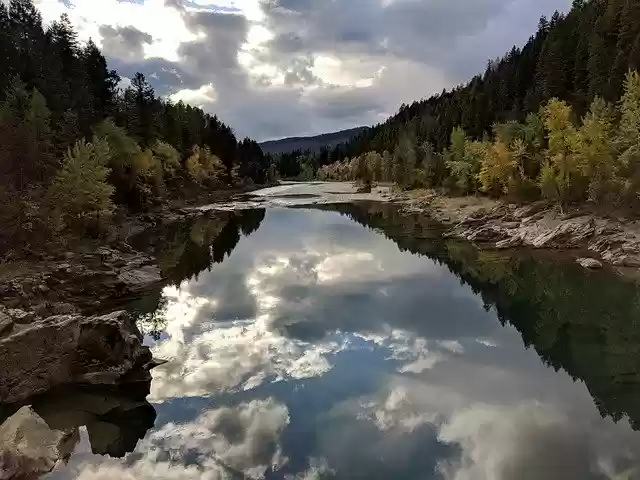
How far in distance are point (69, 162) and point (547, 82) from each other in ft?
279

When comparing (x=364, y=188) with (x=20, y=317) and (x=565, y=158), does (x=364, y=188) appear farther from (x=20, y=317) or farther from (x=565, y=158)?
(x=20, y=317)

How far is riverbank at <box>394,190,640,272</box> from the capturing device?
4450 centimetres

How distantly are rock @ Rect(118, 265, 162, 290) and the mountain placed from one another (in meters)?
67.8

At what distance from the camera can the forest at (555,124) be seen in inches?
2078

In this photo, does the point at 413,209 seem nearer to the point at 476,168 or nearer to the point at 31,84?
the point at 476,168

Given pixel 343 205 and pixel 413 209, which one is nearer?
pixel 413 209

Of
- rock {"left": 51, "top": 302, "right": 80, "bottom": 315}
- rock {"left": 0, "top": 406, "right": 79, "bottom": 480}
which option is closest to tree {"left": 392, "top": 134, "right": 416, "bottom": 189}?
rock {"left": 51, "top": 302, "right": 80, "bottom": 315}

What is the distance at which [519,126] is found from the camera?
268 ft

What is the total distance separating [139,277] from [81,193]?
35.9ft

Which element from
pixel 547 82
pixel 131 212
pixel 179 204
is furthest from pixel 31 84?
pixel 547 82

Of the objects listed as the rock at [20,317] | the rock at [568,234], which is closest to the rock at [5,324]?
the rock at [20,317]

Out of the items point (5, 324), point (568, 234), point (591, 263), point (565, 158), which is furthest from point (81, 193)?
point (565, 158)

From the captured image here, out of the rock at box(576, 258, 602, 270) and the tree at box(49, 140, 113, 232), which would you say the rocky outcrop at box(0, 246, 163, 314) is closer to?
the tree at box(49, 140, 113, 232)

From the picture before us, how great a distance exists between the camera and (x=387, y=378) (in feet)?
75.7
